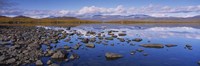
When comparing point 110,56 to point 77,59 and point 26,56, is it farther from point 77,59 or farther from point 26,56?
point 26,56

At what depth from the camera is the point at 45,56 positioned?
18.1 metres

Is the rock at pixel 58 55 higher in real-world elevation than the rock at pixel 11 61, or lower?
lower

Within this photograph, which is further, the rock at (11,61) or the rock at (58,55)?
the rock at (58,55)

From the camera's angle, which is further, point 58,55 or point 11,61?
point 58,55

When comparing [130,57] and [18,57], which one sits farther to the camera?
[130,57]

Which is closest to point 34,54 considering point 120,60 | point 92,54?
point 92,54

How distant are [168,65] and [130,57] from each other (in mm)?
3328

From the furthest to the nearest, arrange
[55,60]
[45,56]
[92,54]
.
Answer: [92,54], [45,56], [55,60]

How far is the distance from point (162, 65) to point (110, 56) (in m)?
4.01

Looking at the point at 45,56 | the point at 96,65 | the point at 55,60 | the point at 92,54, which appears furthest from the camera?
the point at 92,54

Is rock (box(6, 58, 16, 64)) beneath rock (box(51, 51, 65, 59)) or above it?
above

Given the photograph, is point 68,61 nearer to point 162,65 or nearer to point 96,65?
point 96,65

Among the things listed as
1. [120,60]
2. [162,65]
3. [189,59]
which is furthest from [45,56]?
[189,59]

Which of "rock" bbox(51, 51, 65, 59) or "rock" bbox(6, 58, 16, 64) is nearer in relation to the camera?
"rock" bbox(6, 58, 16, 64)
